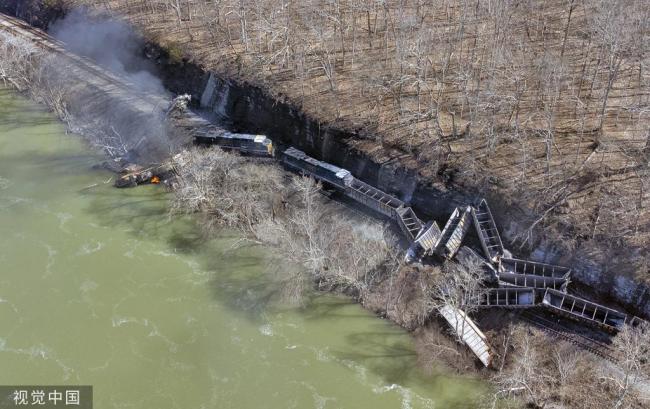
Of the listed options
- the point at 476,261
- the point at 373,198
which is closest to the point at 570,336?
the point at 476,261

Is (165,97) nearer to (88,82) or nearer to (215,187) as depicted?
(88,82)

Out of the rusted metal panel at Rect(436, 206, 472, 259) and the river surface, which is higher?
the rusted metal panel at Rect(436, 206, 472, 259)

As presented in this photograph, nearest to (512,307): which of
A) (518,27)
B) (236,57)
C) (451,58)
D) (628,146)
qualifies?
(628,146)

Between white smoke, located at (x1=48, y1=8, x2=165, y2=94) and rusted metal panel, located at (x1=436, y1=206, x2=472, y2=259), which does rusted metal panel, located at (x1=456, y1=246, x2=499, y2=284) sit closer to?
rusted metal panel, located at (x1=436, y1=206, x2=472, y2=259)

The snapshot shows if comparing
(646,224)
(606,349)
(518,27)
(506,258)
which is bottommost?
(606,349)

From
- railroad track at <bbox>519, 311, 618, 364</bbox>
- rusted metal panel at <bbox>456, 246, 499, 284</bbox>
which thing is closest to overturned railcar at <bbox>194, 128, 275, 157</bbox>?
rusted metal panel at <bbox>456, 246, 499, 284</bbox>

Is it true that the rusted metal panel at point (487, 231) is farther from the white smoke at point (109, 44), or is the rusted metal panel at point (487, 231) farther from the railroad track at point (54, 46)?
the white smoke at point (109, 44)

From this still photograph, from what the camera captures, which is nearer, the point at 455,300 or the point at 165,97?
the point at 455,300

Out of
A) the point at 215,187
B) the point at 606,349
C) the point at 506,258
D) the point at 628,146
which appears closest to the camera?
the point at 606,349
